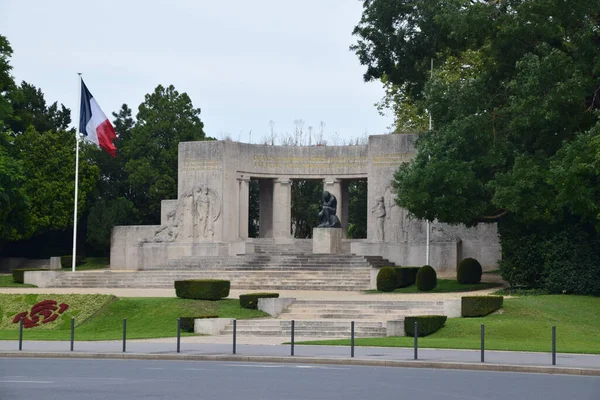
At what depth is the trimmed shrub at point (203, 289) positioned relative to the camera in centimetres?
4269

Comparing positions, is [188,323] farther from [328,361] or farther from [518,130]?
[518,130]

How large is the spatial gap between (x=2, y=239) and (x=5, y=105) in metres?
15.1

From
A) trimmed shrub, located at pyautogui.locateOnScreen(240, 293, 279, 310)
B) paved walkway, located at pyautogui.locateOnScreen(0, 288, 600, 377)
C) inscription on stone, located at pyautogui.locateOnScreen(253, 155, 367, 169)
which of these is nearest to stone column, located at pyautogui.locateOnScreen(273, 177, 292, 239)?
inscription on stone, located at pyautogui.locateOnScreen(253, 155, 367, 169)

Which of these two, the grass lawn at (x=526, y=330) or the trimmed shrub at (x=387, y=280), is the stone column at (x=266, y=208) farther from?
the grass lawn at (x=526, y=330)

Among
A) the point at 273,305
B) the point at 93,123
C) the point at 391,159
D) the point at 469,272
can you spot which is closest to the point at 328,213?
the point at 391,159

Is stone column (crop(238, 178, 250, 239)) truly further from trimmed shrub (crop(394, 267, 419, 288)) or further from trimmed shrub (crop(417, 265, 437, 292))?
trimmed shrub (crop(417, 265, 437, 292))

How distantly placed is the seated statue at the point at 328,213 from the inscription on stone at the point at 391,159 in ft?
12.8

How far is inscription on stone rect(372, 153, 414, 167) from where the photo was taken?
204 ft

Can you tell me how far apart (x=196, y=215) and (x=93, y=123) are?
33.8ft

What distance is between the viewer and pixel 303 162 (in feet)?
225

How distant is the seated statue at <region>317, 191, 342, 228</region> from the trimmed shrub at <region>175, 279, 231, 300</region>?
18.7 metres

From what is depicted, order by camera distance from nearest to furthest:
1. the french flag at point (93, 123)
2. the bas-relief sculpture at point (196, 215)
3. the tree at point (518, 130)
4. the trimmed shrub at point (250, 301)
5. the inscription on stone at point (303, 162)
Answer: the trimmed shrub at point (250, 301) → the tree at point (518, 130) → the french flag at point (93, 123) → the bas-relief sculpture at point (196, 215) → the inscription on stone at point (303, 162)

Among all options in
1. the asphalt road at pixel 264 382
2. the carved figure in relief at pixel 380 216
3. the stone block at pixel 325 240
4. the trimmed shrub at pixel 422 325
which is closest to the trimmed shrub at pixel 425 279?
the stone block at pixel 325 240

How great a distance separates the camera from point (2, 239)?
7538cm
